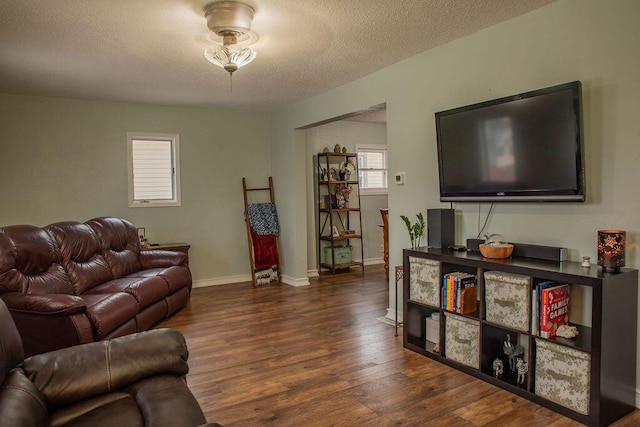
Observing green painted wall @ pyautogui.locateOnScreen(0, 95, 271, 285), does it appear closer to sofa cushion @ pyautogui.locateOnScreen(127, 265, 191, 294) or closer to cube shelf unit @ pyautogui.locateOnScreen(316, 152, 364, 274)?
cube shelf unit @ pyautogui.locateOnScreen(316, 152, 364, 274)

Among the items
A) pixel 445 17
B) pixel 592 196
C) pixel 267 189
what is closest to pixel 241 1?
pixel 445 17

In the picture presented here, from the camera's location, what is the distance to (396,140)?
4.09 m

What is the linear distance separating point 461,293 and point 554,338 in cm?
68

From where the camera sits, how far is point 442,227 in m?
3.43

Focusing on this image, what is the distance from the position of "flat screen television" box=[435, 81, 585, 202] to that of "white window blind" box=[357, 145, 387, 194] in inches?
155

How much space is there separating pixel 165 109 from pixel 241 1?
3555 mm

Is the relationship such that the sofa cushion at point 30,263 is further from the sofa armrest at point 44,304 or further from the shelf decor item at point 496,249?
the shelf decor item at point 496,249

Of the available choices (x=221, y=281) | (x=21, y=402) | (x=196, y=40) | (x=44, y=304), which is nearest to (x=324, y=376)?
(x=21, y=402)

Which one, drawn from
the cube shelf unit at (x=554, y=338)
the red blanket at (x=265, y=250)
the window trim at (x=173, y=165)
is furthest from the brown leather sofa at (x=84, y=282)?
the cube shelf unit at (x=554, y=338)

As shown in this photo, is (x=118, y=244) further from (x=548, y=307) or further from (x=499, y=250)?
(x=548, y=307)

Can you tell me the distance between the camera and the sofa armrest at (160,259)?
4.99 metres

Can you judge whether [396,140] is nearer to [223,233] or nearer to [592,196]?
[592,196]

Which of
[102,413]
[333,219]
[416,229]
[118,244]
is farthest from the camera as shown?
[333,219]

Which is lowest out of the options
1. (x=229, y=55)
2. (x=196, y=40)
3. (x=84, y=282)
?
(x=84, y=282)
